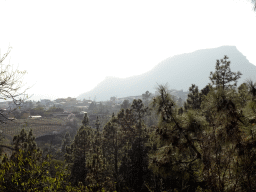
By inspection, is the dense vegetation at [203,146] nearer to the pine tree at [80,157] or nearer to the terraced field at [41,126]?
the pine tree at [80,157]

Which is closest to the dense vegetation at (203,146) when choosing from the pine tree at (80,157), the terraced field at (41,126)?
the pine tree at (80,157)

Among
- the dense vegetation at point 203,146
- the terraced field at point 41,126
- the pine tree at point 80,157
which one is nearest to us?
the dense vegetation at point 203,146

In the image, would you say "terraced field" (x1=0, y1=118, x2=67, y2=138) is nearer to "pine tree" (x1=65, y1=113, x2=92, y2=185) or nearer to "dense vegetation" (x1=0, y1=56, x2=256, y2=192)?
"pine tree" (x1=65, y1=113, x2=92, y2=185)

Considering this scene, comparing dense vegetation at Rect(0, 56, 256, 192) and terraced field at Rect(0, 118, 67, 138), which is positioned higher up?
dense vegetation at Rect(0, 56, 256, 192)

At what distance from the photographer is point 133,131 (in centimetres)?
2047

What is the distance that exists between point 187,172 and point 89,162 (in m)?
6.47

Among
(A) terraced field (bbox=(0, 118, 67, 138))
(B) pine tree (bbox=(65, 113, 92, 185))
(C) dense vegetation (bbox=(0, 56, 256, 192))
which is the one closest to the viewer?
(C) dense vegetation (bbox=(0, 56, 256, 192))

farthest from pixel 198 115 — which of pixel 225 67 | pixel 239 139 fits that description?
pixel 225 67

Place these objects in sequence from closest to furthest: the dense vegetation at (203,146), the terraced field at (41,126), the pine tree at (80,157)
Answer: the dense vegetation at (203,146) → the pine tree at (80,157) → the terraced field at (41,126)

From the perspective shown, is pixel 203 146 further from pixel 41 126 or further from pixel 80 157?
pixel 41 126

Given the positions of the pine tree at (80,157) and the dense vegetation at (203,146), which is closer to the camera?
the dense vegetation at (203,146)

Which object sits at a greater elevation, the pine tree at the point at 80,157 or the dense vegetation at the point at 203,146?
the dense vegetation at the point at 203,146

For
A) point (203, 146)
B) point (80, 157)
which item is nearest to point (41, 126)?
point (80, 157)

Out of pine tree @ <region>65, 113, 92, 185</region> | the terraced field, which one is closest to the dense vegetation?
pine tree @ <region>65, 113, 92, 185</region>
